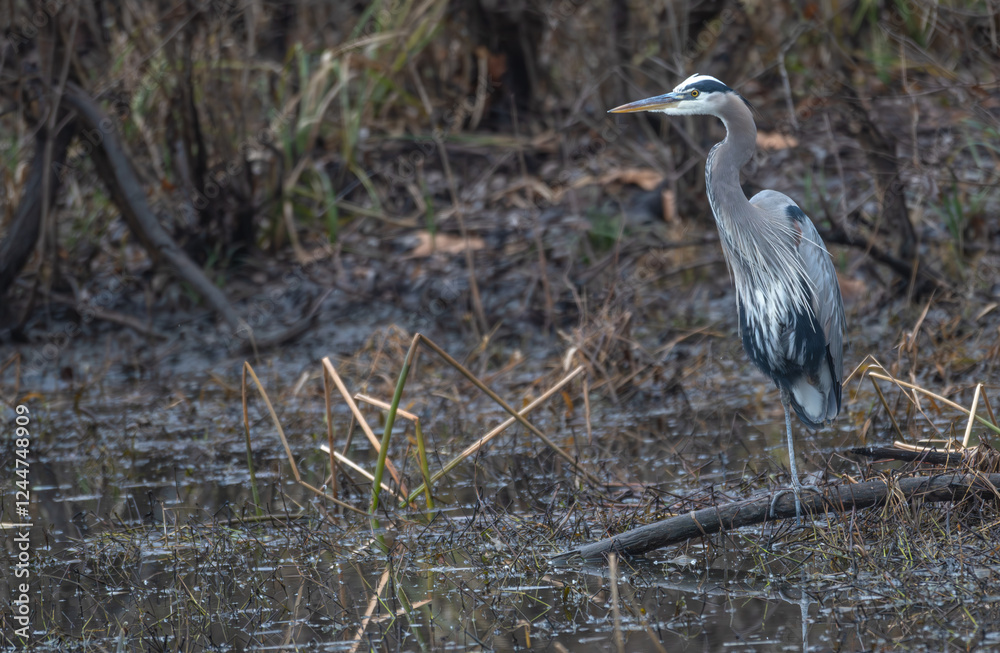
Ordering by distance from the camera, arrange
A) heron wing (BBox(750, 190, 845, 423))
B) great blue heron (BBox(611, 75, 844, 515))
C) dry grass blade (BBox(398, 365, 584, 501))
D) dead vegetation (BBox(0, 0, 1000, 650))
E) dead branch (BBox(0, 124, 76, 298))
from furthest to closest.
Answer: dead branch (BBox(0, 124, 76, 298))
heron wing (BBox(750, 190, 845, 423))
great blue heron (BBox(611, 75, 844, 515))
dry grass blade (BBox(398, 365, 584, 501))
dead vegetation (BBox(0, 0, 1000, 650))

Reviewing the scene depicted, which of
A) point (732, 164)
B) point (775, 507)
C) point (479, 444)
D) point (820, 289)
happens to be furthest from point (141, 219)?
point (775, 507)

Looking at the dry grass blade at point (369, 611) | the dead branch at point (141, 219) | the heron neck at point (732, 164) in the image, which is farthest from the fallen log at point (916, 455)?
the dead branch at point (141, 219)

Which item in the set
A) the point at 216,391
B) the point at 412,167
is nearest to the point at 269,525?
the point at 216,391

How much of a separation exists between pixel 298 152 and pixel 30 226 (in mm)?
2083

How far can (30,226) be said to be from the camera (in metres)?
7.43

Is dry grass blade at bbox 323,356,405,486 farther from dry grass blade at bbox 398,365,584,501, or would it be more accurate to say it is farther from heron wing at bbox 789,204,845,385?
heron wing at bbox 789,204,845,385

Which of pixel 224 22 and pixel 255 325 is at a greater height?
pixel 224 22

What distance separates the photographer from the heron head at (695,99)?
429cm

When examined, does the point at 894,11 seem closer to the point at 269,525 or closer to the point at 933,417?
the point at 933,417

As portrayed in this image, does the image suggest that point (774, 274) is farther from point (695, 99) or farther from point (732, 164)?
point (695, 99)

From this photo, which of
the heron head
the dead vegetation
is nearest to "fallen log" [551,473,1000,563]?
the dead vegetation

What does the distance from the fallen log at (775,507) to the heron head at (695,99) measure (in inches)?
56.7

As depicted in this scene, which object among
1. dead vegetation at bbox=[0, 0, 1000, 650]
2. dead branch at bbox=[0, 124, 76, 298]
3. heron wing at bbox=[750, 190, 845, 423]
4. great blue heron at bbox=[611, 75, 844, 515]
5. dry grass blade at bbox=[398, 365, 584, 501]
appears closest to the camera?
dead vegetation at bbox=[0, 0, 1000, 650]

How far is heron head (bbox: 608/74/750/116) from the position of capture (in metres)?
4.29
